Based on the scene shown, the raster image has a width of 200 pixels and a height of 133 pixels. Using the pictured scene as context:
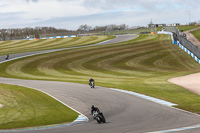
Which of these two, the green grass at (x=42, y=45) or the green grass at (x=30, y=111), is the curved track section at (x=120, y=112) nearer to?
the green grass at (x=30, y=111)

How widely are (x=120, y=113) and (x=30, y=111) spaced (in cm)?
518

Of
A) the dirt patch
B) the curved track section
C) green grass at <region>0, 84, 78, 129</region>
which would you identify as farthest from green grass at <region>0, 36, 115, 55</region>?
green grass at <region>0, 84, 78, 129</region>

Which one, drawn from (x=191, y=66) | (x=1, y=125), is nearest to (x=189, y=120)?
(x=1, y=125)

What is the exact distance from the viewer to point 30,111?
1811 centimetres

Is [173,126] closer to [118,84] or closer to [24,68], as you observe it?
[118,84]

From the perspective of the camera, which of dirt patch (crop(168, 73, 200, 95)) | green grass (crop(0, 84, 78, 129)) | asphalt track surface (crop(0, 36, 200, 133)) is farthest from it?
dirt patch (crop(168, 73, 200, 95))

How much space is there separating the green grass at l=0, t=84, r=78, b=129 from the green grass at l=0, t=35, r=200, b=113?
8338 millimetres

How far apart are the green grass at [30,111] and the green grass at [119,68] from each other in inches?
328

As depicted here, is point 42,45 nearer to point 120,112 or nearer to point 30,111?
point 30,111

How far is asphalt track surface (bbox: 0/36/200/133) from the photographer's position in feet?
45.3

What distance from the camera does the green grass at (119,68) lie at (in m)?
30.4

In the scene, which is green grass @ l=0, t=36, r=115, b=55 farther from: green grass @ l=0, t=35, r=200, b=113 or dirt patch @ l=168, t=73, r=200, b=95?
dirt patch @ l=168, t=73, r=200, b=95

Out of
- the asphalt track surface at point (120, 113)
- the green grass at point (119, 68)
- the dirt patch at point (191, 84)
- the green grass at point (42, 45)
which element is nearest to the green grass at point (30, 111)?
the asphalt track surface at point (120, 113)

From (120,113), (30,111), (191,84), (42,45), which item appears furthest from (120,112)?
(42,45)
